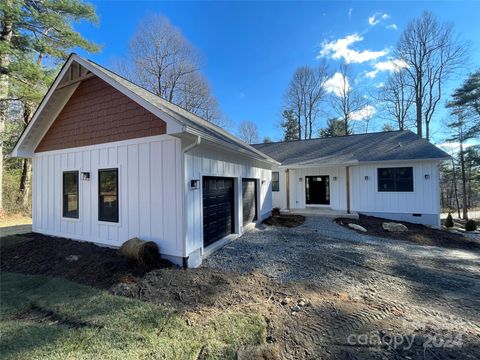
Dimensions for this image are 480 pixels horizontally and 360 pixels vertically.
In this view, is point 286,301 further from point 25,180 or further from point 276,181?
point 25,180

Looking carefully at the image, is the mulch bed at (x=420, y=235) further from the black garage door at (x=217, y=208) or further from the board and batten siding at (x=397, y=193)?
the black garage door at (x=217, y=208)

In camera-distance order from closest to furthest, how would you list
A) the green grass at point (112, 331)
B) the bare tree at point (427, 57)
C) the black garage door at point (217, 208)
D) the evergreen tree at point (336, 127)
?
the green grass at point (112, 331)
the black garage door at point (217, 208)
the bare tree at point (427, 57)
the evergreen tree at point (336, 127)

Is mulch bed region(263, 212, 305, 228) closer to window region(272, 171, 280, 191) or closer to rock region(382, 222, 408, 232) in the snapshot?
window region(272, 171, 280, 191)

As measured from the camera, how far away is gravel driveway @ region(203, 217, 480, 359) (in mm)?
2910

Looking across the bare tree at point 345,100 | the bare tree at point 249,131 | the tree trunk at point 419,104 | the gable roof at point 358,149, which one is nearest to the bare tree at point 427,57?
the tree trunk at point 419,104

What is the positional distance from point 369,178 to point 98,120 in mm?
12755

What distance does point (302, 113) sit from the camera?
992 inches

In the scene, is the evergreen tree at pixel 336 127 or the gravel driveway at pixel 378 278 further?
the evergreen tree at pixel 336 127

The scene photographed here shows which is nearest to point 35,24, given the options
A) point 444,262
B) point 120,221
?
point 120,221

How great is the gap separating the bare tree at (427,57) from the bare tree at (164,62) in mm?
18738

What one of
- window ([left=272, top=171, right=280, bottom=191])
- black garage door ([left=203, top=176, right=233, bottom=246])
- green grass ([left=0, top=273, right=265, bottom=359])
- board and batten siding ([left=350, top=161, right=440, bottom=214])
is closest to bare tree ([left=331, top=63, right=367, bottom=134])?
board and batten siding ([left=350, top=161, right=440, bottom=214])

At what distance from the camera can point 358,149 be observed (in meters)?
13.8

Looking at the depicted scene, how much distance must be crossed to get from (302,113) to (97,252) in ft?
79.5

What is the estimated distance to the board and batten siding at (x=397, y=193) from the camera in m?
11.1
